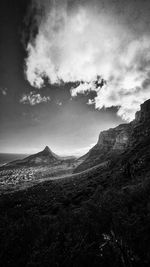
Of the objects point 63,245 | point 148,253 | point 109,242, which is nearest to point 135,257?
point 148,253

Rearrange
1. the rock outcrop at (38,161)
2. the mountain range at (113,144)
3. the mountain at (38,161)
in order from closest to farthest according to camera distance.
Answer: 1. the mountain range at (113,144)
2. the mountain at (38,161)
3. the rock outcrop at (38,161)

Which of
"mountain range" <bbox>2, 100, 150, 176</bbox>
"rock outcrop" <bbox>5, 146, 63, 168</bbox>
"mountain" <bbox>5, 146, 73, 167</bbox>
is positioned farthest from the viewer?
"rock outcrop" <bbox>5, 146, 63, 168</bbox>

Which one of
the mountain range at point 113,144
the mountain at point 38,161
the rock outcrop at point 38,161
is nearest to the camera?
the mountain range at point 113,144

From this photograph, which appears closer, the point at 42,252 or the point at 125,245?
the point at 125,245

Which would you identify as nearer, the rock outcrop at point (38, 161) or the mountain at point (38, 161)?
the mountain at point (38, 161)

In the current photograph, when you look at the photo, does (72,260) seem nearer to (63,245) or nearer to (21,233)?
(63,245)

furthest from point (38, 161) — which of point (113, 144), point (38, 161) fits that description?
point (113, 144)

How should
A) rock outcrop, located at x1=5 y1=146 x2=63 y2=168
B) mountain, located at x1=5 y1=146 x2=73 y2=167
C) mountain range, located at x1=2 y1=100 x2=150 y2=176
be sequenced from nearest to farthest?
mountain range, located at x1=2 y1=100 x2=150 y2=176 → mountain, located at x1=5 y1=146 x2=73 y2=167 → rock outcrop, located at x1=5 y1=146 x2=63 y2=168

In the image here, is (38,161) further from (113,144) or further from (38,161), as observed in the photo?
(113,144)

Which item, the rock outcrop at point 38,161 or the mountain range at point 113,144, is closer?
the mountain range at point 113,144

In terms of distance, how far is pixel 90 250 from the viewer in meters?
3.42

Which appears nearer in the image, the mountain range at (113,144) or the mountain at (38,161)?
the mountain range at (113,144)

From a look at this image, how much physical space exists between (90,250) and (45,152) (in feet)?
559

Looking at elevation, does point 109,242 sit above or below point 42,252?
above
